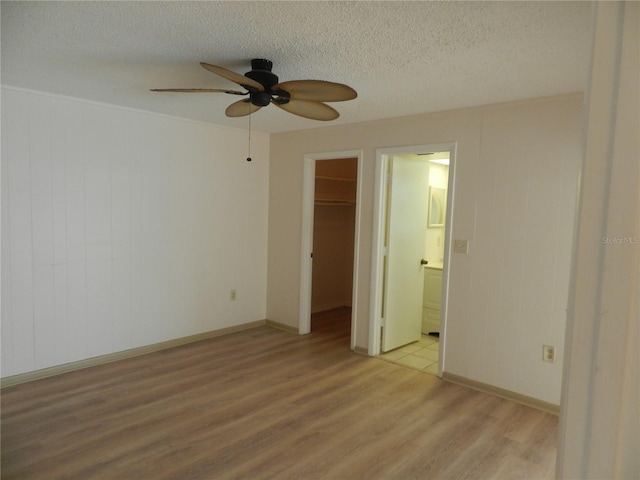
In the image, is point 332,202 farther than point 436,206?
Yes

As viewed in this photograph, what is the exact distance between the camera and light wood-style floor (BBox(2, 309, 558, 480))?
2361mm

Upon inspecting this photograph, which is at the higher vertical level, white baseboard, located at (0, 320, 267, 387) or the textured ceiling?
the textured ceiling

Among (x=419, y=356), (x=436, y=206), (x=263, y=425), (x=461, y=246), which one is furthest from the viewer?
(x=436, y=206)

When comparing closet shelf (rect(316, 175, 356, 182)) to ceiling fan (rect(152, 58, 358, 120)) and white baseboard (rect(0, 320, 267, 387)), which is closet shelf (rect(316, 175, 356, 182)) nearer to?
white baseboard (rect(0, 320, 267, 387))

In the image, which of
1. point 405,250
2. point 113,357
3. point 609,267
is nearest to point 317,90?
point 609,267

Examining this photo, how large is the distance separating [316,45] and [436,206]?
3.37 m

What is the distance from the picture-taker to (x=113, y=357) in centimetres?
388

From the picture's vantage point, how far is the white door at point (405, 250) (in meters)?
4.18

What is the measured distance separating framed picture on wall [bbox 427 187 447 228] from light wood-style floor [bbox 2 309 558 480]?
77.3 inches

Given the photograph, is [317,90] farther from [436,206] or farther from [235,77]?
[436,206]

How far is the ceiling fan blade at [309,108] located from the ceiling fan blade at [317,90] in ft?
0.49

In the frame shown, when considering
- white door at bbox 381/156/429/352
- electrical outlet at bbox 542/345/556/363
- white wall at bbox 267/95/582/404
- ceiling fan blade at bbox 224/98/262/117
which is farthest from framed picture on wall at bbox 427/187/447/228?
ceiling fan blade at bbox 224/98/262/117

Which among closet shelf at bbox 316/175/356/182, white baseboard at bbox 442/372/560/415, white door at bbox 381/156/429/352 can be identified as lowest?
white baseboard at bbox 442/372/560/415

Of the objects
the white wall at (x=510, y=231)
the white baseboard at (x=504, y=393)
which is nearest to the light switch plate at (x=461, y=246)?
the white wall at (x=510, y=231)
